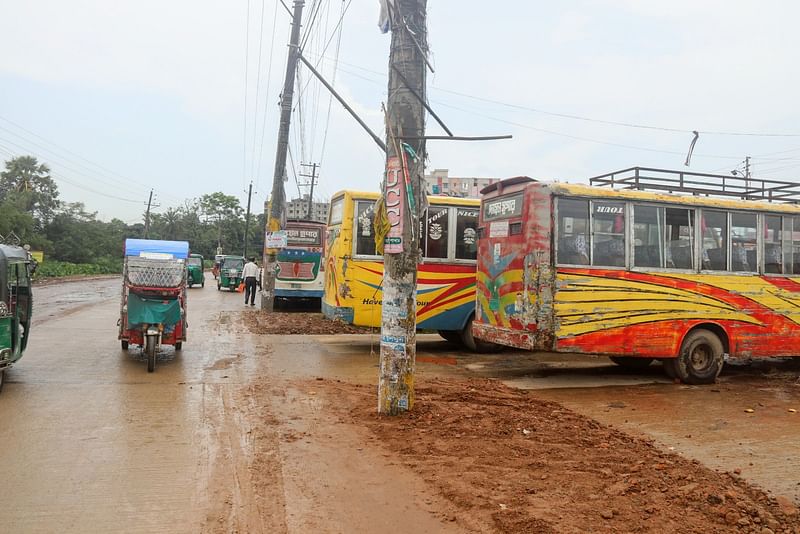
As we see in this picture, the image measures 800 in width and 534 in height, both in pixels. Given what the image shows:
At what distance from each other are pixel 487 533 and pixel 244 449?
2.51 meters

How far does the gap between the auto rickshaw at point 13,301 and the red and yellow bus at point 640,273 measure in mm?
6363

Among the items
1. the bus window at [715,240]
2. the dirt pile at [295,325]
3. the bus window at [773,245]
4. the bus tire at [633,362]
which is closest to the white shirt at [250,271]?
the dirt pile at [295,325]

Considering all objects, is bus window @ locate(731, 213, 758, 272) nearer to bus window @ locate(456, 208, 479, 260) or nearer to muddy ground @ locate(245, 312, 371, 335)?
bus window @ locate(456, 208, 479, 260)

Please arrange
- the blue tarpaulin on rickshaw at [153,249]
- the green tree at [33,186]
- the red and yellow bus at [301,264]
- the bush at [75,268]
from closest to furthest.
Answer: the blue tarpaulin on rickshaw at [153,249], the red and yellow bus at [301,264], the bush at [75,268], the green tree at [33,186]

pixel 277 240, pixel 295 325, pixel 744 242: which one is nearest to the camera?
pixel 744 242

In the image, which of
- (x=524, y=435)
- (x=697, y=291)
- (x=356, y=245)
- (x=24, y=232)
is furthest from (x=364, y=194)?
(x=24, y=232)

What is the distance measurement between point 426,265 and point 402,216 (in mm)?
5520

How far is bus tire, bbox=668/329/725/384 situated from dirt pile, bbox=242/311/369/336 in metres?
6.34

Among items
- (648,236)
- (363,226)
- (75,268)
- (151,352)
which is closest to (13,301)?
(151,352)

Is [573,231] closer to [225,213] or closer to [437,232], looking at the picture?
[437,232]

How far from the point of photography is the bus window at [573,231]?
28.2 ft

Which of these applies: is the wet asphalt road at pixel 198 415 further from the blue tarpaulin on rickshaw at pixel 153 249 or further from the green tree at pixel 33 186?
the green tree at pixel 33 186

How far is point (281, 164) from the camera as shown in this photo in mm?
18062

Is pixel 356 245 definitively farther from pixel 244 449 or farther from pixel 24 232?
pixel 24 232
